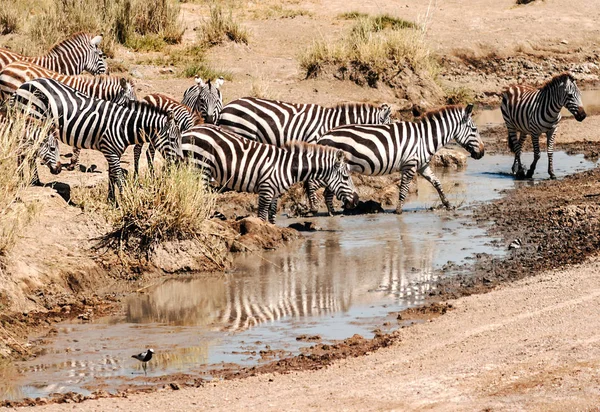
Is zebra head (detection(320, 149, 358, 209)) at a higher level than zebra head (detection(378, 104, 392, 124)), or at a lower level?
lower

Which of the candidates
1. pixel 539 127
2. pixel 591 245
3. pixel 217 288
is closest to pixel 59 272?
pixel 217 288

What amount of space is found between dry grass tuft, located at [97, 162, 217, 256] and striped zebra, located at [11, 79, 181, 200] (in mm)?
1932

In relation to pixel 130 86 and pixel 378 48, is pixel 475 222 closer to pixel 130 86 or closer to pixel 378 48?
pixel 130 86

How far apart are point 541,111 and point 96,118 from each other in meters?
8.11

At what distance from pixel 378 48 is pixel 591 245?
11.8 meters

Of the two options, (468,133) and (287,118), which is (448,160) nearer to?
(468,133)

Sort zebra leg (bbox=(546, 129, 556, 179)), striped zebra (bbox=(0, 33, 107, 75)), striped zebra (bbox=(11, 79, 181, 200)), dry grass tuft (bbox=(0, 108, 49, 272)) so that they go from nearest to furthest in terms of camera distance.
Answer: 1. dry grass tuft (bbox=(0, 108, 49, 272))
2. striped zebra (bbox=(11, 79, 181, 200))
3. zebra leg (bbox=(546, 129, 556, 179))
4. striped zebra (bbox=(0, 33, 107, 75))

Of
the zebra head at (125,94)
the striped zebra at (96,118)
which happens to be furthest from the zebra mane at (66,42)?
the striped zebra at (96,118)

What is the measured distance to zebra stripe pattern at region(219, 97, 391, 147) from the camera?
15.3 meters

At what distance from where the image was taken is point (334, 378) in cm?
732

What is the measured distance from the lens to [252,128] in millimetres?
15281

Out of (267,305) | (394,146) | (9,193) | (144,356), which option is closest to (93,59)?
(394,146)

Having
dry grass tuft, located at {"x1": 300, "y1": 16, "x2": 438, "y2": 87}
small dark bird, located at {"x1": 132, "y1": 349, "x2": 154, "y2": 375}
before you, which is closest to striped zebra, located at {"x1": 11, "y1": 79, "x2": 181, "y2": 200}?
small dark bird, located at {"x1": 132, "y1": 349, "x2": 154, "y2": 375}

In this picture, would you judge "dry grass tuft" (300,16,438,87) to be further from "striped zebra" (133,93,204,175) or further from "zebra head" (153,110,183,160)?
"zebra head" (153,110,183,160)
